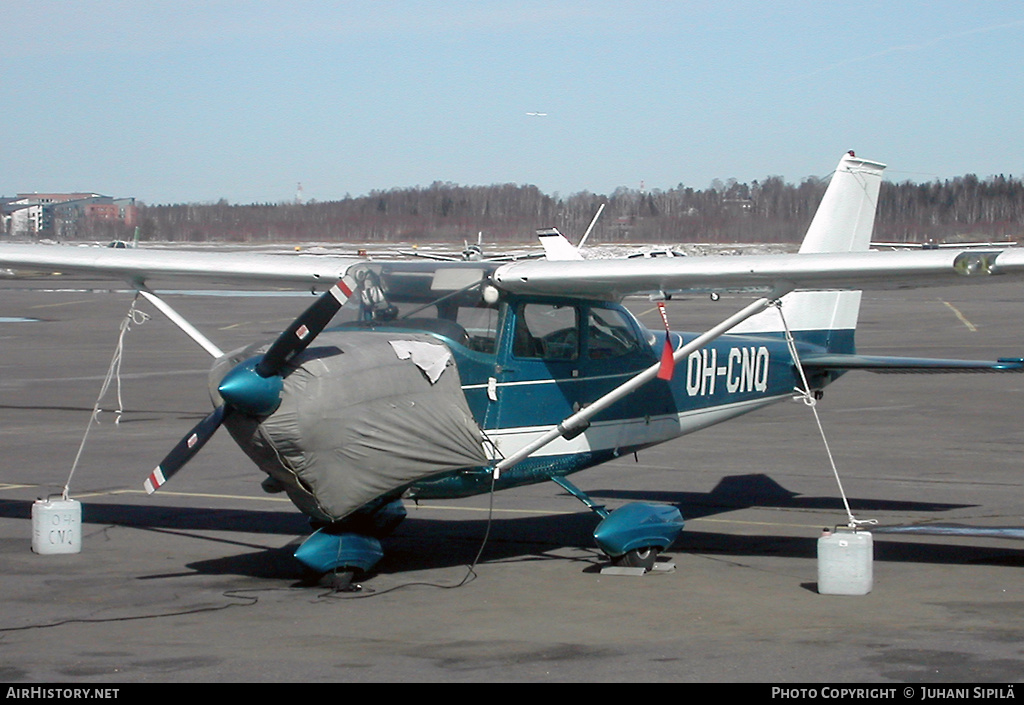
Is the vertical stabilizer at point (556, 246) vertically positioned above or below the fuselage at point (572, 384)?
above

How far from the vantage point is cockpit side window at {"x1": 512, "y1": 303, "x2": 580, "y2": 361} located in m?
8.93

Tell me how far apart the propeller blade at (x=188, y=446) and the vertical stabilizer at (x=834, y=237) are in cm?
552

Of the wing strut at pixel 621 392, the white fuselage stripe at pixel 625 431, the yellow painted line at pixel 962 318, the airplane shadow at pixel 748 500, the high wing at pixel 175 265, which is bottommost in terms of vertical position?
the yellow painted line at pixel 962 318

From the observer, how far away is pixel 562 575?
8656 mm

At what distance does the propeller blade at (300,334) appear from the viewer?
7.26 metres

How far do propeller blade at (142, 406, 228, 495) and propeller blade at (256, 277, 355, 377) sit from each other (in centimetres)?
43

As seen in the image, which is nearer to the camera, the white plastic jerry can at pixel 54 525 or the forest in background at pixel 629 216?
the white plastic jerry can at pixel 54 525

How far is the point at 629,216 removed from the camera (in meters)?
48.6

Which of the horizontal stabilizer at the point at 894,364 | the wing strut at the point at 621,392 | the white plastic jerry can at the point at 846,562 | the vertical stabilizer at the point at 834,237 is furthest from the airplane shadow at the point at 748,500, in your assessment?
the white plastic jerry can at the point at 846,562

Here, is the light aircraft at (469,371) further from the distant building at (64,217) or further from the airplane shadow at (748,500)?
the distant building at (64,217)

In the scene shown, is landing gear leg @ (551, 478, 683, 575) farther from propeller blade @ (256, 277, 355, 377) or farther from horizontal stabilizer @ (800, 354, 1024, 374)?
horizontal stabilizer @ (800, 354, 1024, 374)

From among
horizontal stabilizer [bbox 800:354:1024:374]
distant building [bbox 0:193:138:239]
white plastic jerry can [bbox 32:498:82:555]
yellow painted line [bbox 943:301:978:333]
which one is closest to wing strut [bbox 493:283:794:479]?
horizontal stabilizer [bbox 800:354:1024:374]

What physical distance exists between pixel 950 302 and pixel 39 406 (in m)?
39.0

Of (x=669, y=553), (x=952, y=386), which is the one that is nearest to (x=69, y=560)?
(x=669, y=553)
